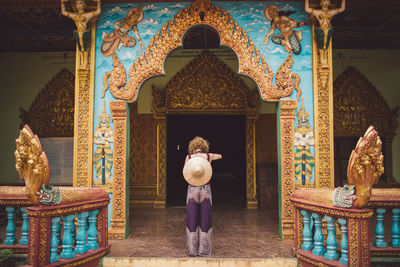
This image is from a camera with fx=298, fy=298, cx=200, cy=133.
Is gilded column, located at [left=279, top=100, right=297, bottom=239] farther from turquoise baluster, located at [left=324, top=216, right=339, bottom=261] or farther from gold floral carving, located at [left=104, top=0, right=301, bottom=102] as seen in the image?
turquoise baluster, located at [left=324, top=216, right=339, bottom=261]

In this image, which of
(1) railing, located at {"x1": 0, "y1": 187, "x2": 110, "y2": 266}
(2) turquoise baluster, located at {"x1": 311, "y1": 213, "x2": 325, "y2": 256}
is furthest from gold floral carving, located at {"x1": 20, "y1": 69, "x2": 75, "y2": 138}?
(2) turquoise baluster, located at {"x1": 311, "y1": 213, "x2": 325, "y2": 256}

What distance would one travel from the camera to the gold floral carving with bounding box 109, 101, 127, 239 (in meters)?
4.17

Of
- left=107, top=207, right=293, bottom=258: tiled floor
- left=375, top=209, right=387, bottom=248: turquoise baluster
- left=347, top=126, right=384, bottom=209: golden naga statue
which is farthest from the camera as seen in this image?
left=107, top=207, right=293, bottom=258: tiled floor

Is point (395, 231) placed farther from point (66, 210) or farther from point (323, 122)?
point (66, 210)

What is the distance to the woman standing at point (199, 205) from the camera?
333 centimetres

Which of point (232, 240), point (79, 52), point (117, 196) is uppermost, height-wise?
point (79, 52)

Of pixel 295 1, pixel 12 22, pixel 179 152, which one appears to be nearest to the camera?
pixel 295 1

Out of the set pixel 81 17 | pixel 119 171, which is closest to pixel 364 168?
pixel 119 171

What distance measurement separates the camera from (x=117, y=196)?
4.21 m

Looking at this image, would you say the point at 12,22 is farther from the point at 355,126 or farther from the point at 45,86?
the point at 355,126

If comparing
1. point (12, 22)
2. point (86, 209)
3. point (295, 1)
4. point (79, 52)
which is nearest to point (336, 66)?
point (295, 1)

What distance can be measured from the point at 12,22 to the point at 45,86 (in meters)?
1.69

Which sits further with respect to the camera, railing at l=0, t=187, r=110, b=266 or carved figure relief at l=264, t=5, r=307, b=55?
carved figure relief at l=264, t=5, r=307, b=55

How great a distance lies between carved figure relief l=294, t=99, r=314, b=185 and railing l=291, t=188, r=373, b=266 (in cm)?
86
